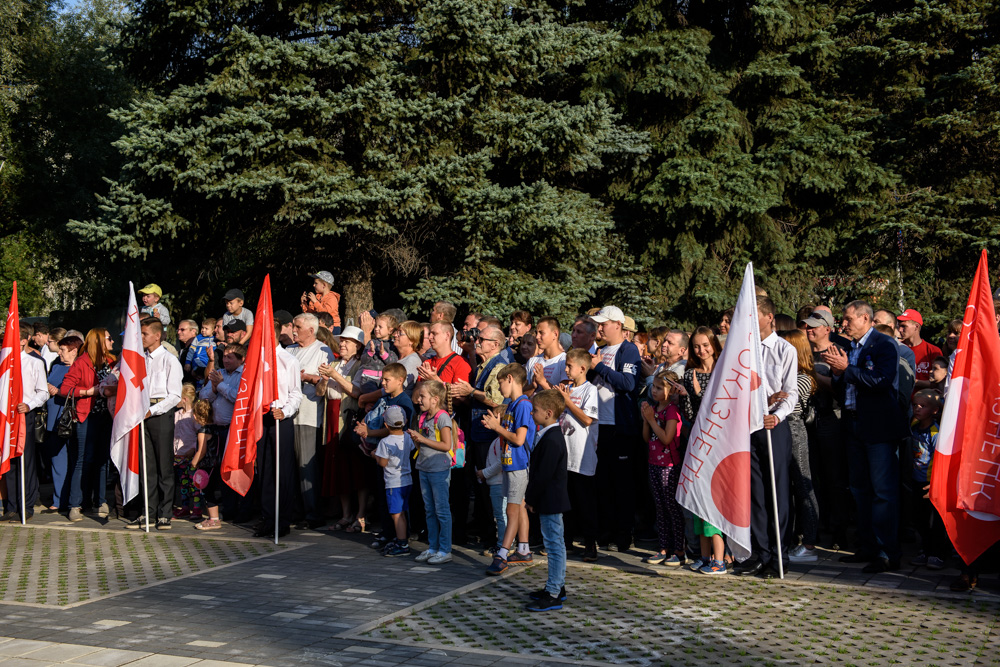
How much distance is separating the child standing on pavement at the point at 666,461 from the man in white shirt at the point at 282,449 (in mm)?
3613

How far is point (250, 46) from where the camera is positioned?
1783cm

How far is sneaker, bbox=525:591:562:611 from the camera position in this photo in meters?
6.82

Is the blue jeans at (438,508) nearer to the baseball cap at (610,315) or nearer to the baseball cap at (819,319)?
the baseball cap at (610,315)

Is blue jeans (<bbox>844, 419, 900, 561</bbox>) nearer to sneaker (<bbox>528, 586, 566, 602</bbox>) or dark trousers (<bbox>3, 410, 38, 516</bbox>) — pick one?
sneaker (<bbox>528, 586, 566, 602</bbox>)

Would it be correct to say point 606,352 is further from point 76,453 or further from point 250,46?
point 250,46

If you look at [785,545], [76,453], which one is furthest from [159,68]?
[785,545]

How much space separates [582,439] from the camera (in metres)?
8.49

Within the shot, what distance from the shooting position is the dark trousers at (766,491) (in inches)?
311

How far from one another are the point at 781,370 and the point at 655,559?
1955mm

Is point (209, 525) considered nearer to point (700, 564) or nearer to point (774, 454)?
point (700, 564)

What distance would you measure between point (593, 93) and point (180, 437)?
42.3ft

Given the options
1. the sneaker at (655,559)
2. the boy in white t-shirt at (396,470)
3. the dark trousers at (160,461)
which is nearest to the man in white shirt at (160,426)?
the dark trousers at (160,461)

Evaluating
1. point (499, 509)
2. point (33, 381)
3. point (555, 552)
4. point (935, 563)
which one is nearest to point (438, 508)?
point (499, 509)

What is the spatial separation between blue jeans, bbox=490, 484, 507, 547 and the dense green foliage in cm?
983
